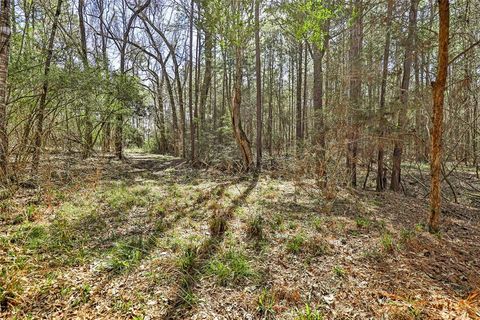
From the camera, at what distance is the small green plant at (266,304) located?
8.20 feet

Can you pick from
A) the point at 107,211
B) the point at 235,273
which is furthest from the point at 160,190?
the point at 235,273

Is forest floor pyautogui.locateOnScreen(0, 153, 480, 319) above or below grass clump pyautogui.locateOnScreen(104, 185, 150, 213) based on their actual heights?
below

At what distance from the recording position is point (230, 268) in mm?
3135

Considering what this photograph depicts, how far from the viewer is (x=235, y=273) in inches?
120

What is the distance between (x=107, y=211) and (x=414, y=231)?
5491mm

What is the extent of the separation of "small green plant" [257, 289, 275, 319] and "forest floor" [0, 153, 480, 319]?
11 millimetres

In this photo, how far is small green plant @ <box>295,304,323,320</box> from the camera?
7.84 feet

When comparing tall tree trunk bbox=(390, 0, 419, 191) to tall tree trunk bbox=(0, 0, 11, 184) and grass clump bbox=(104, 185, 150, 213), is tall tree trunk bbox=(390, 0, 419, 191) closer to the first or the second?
grass clump bbox=(104, 185, 150, 213)

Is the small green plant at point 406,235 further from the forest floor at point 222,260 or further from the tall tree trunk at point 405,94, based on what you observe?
the tall tree trunk at point 405,94

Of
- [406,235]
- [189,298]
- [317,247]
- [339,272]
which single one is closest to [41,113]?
[189,298]

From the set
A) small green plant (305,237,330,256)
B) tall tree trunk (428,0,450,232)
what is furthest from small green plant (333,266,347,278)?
tall tree trunk (428,0,450,232)

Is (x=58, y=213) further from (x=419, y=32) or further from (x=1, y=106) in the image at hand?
(x=419, y=32)

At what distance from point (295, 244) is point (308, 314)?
138 centimetres

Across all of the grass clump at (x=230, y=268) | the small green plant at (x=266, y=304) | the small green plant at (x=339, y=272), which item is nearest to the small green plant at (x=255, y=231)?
the grass clump at (x=230, y=268)
